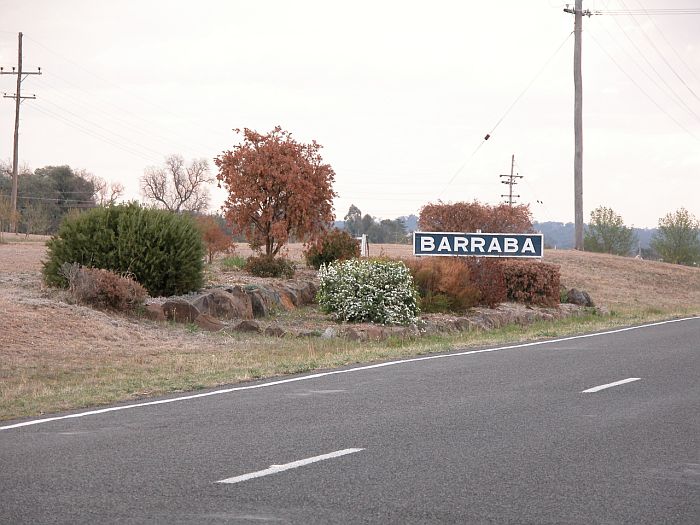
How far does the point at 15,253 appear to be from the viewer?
3288 cm

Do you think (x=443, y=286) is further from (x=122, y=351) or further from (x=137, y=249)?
(x=122, y=351)

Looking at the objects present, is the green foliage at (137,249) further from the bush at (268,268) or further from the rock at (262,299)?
the bush at (268,268)

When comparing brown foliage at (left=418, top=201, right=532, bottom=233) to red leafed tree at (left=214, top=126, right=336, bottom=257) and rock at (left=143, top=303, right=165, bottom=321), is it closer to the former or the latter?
red leafed tree at (left=214, top=126, right=336, bottom=257)

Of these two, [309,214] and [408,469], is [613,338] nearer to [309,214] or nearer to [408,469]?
[309,214]

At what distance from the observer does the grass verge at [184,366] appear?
1214 cm

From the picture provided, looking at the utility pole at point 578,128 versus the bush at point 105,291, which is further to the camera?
the utility pole at point 578,128

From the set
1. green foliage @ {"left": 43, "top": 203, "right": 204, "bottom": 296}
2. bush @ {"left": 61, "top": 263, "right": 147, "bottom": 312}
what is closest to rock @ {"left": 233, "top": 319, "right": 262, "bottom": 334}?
bush @ {"left": 61, "top": 263, "right": 147, "bottom": 312}

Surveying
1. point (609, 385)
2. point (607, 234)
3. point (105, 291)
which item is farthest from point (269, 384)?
point (607, 234)

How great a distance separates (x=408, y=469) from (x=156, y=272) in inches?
576

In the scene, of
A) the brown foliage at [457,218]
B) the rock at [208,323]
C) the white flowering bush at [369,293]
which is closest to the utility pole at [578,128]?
the brown foliage at [457,218]

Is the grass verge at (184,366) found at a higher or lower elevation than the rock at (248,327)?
lower

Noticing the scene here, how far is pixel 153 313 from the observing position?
66.4 ft

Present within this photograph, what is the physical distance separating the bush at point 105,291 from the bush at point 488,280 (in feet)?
33.4

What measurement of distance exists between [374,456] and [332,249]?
21.1m
